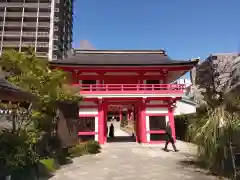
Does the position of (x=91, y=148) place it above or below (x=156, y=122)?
below

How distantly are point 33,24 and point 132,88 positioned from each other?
181 feet

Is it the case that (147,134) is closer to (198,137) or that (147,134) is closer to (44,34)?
(198,137)

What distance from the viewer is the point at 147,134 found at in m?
17.9

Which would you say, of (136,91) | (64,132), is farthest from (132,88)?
(64,132)

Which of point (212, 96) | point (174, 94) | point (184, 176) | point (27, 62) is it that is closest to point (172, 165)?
point (184, 176)

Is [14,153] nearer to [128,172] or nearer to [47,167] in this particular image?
[47,167]

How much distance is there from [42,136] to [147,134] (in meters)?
10.7

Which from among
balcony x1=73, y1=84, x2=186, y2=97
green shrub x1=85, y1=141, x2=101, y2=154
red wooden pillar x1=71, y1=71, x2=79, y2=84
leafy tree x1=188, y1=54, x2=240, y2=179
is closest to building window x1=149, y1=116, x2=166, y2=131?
balcony x1=73, y1=84, x2=186, y2=97

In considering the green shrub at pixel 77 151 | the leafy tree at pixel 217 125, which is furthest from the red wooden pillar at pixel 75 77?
the leafy tree at pixel 217 125

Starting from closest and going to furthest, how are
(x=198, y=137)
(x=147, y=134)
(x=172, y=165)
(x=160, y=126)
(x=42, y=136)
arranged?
(x=198, y=137)
(x=42, y=136)
(x=172, y=165)
(x=147, y=134)
(x=160, y=126)

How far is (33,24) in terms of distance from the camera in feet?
210

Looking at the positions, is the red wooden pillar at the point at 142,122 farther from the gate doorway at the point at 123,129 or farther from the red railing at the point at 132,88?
the gate doorway at the point at 123,129

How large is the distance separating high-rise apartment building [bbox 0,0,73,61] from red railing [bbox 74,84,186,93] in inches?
1813

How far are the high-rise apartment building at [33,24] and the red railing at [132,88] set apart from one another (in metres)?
46.0
